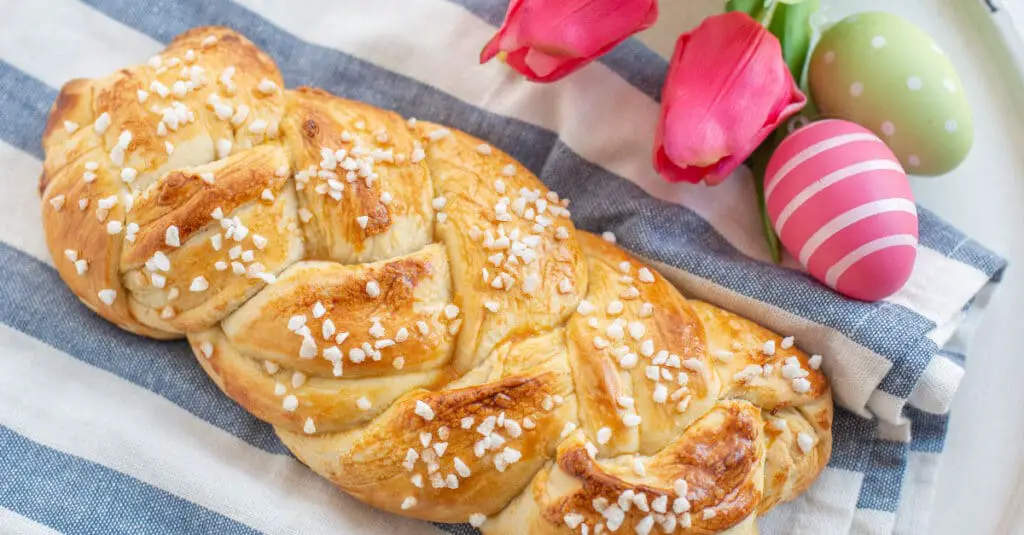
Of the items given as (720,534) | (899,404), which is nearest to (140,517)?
(720,534)

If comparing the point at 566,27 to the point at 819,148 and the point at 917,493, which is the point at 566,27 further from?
the point at 917,493

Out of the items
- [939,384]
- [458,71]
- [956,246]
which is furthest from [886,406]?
[458,71]

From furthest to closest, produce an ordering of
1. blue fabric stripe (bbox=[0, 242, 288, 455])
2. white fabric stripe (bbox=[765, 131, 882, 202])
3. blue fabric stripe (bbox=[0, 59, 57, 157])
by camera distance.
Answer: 1. blue fabric stripe (bbox=[0, 59, 57, 157])
2. blue fabric stripe (bbox=[0, 242, 288, 455])
3. white fabric stripe (bbox=[765, 131, 882, 202])

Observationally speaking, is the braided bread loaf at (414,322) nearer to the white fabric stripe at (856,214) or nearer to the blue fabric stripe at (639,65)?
the white fabric stripe at (856,214)

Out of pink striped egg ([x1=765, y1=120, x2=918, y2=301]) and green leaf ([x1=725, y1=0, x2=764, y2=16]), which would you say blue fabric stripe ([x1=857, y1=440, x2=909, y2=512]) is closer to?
pink striped egg ([x1=765, y1=120, x2=918, y2=301])

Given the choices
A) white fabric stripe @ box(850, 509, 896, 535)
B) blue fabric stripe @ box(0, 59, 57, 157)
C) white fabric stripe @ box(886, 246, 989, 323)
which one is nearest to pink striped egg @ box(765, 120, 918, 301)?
white fabric stripe @ box(886, 246, 989, 323)

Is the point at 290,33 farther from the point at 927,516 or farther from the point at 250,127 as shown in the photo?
the point at 927,516
